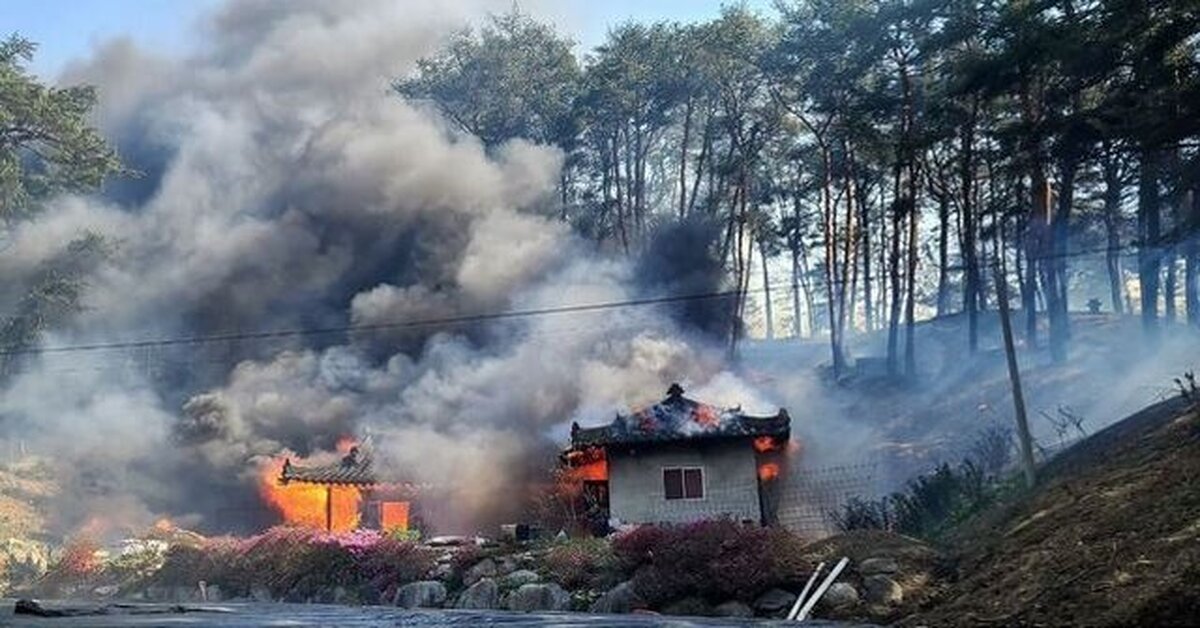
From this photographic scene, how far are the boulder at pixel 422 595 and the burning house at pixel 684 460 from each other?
25.4ft

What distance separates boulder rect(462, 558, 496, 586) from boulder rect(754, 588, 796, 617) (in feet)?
26.6

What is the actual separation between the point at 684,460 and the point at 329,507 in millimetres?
16273

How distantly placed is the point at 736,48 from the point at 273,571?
34.6 metres

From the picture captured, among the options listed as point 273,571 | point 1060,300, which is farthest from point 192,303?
point 1060,300

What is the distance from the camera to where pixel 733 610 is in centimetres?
1916

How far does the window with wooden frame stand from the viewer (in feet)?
107

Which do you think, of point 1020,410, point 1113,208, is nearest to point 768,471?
point 1020,410

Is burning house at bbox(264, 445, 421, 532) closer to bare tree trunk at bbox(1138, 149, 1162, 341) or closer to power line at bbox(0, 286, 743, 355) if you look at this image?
power line at bbox(0, 286, 743, 355)

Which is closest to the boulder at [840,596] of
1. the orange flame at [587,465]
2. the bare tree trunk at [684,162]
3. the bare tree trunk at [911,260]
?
the orange flame at [587,465]

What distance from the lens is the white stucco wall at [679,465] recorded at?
32188 millimetres

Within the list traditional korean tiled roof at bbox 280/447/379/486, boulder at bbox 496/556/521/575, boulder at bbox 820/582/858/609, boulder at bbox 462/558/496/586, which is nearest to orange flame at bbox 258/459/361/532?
→ traditional korean tiled roof at bbox 280/447/379/486

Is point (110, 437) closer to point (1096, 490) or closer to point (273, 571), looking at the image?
point (273, 571)

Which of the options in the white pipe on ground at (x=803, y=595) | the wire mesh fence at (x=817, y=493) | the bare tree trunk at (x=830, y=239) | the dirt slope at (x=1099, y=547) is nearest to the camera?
the dirt slope at (x=1099, y=547)

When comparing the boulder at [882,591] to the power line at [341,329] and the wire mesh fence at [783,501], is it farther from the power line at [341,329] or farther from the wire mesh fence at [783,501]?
the power line at [341,329]
